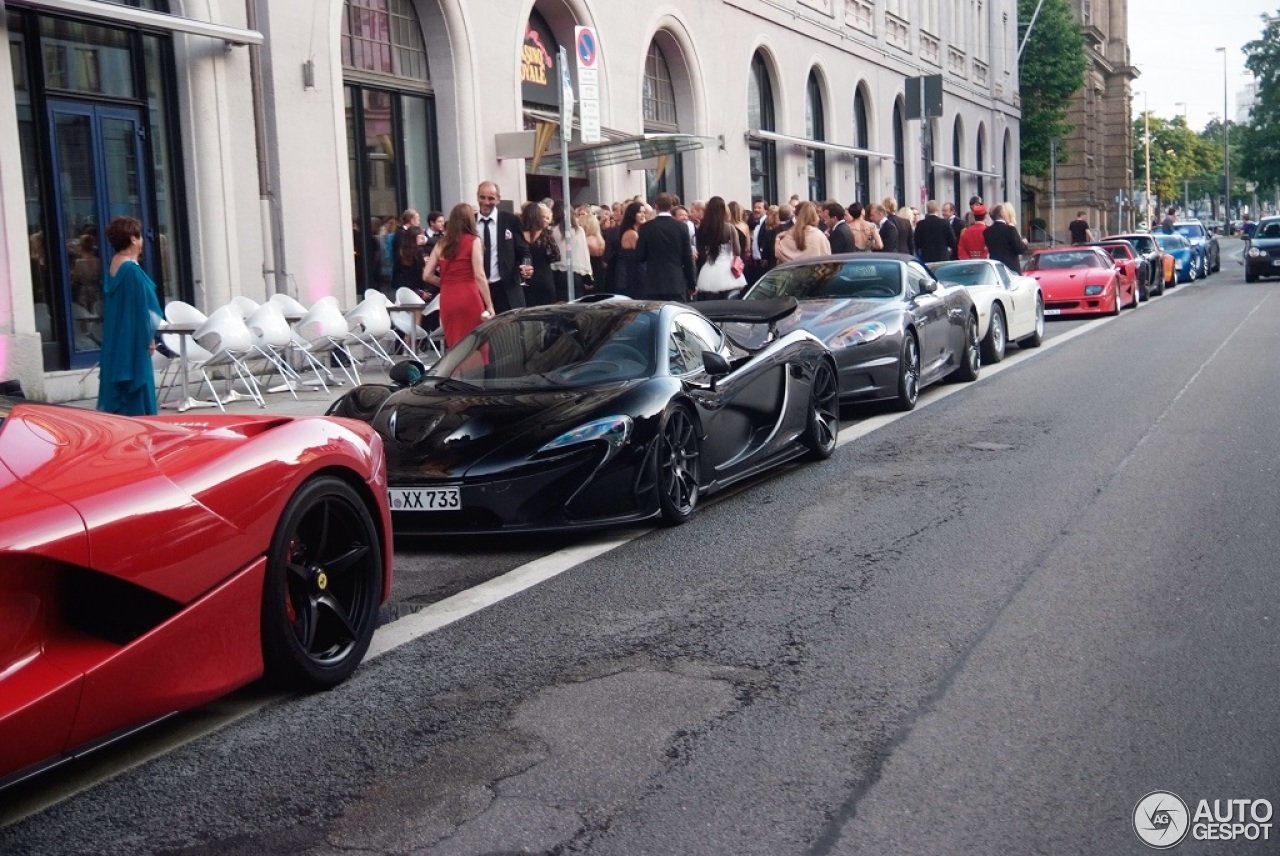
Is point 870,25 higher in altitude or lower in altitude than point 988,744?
higher

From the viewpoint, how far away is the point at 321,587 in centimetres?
507

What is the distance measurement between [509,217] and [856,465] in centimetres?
509

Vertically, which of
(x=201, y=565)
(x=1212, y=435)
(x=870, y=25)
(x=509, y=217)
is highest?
(x=870, y=25)

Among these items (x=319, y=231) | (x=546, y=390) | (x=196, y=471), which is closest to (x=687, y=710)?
(x=196, y=471)

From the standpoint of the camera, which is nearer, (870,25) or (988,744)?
(988,744)

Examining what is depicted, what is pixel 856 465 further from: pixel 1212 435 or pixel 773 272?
pixel 773 272

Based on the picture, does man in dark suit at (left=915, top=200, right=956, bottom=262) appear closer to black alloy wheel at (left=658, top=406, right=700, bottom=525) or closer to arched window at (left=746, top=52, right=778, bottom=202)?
arched window at (left=746, top=52, right=778, bottom=202)

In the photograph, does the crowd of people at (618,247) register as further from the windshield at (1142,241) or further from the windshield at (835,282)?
the windshield at (1142,241)

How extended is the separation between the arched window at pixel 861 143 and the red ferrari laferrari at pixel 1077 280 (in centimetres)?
1182

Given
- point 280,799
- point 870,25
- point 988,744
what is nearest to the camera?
point 280,799

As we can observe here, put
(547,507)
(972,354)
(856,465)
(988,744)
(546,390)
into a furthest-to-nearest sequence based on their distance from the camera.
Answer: (972,354)
(856,465)
(546,390)
(547,507)
(988,744)

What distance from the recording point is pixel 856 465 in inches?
399

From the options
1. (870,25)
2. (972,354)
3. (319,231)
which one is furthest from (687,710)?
(870,25)

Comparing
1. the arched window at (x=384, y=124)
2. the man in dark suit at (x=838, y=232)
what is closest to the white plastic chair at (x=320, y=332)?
the arched window at (x=384, y=124)
